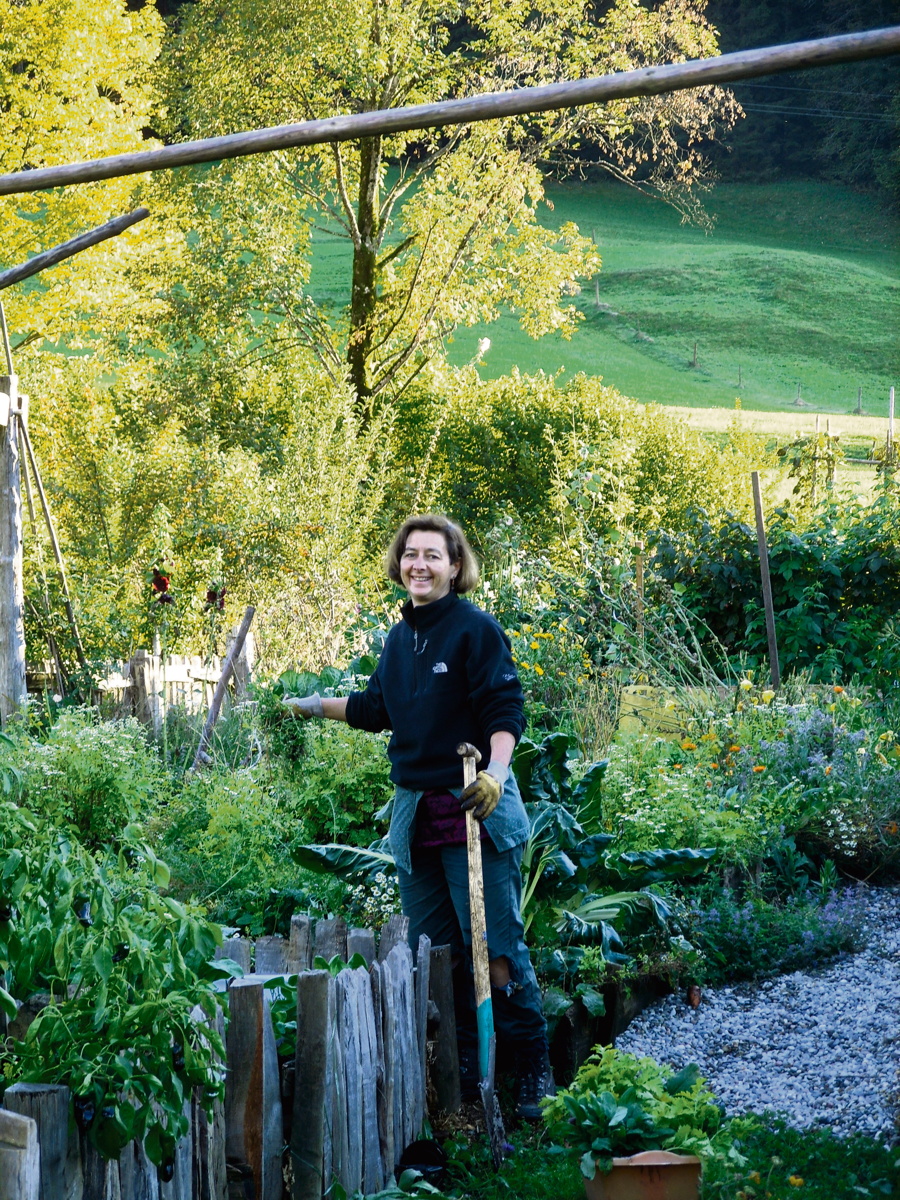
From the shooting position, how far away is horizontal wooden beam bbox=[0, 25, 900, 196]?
7.93 ft

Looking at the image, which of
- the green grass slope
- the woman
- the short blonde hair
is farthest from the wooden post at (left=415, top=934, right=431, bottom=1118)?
the green grass slope

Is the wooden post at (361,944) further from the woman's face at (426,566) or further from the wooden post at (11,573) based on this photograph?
the wooden post at (11,573)

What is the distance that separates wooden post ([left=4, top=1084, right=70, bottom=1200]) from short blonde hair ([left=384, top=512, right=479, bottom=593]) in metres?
1.95

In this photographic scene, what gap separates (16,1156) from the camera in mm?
1701

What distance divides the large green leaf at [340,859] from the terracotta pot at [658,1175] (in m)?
1.63

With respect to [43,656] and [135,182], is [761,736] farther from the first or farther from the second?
[135,182]

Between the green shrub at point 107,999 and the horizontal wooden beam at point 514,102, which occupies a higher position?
the horizontal wooden beam at point 514,102

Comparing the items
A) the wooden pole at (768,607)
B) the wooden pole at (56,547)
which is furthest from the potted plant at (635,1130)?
the wooden pole at (56,547)

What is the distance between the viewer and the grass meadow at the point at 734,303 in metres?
29.6

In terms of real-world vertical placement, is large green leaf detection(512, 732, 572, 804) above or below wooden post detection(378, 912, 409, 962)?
above

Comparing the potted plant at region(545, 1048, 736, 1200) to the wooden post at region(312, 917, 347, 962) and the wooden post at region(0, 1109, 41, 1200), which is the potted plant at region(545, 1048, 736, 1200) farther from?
the wooden post at region(0, 1109, 41, 1200)

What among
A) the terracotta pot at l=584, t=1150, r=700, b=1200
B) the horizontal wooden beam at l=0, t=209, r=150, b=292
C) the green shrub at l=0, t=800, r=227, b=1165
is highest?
the horizontal wooden beam at l=0, t=209, r=150, b=292

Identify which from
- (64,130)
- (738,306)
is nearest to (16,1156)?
(64,130)

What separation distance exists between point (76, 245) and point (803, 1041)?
3.95 meters
